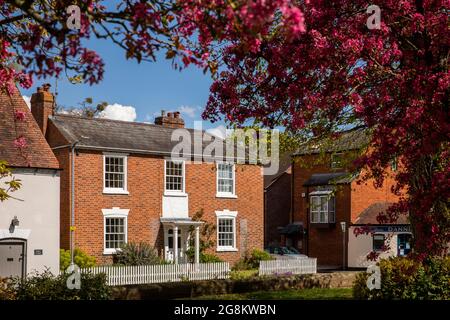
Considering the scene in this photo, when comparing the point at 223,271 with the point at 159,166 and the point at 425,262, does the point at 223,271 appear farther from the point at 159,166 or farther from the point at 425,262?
the point at 425,262

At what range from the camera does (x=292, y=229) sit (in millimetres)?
46531

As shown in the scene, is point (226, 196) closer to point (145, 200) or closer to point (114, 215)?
point (145, 200)

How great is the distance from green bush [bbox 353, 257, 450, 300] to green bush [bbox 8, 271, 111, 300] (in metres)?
6.08

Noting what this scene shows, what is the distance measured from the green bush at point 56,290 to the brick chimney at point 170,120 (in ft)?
83.7

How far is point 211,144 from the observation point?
3800cm

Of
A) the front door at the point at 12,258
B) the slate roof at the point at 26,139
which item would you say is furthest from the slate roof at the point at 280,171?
the front door at the point at 12,258

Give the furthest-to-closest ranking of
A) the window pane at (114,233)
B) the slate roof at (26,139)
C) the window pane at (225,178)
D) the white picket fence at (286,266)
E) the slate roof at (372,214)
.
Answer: the slate roof at (372,214)
the window pane at (225,178)
the window pane at (114,233)
the white picket fence at (286,266)
the slate roof at (26,139)

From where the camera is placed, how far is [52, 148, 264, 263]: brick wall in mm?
31422

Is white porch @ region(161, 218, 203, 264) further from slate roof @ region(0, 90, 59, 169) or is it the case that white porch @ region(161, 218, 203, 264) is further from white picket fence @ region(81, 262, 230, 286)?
slate roof @ region(0, 90, 59, 169)

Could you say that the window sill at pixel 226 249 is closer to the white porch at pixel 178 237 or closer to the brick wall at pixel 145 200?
the brick wall at pixel 145 200

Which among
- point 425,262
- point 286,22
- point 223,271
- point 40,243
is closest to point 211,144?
point 223,271

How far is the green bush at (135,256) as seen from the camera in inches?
1233

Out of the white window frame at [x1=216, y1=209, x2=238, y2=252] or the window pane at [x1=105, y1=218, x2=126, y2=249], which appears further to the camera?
the white window frame at [x1=216, y1=209, x2=238, y2=252]

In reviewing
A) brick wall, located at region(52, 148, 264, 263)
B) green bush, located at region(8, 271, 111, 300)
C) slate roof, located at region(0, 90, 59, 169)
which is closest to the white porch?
brick wall, located at region(52, 148, 264, 263)
